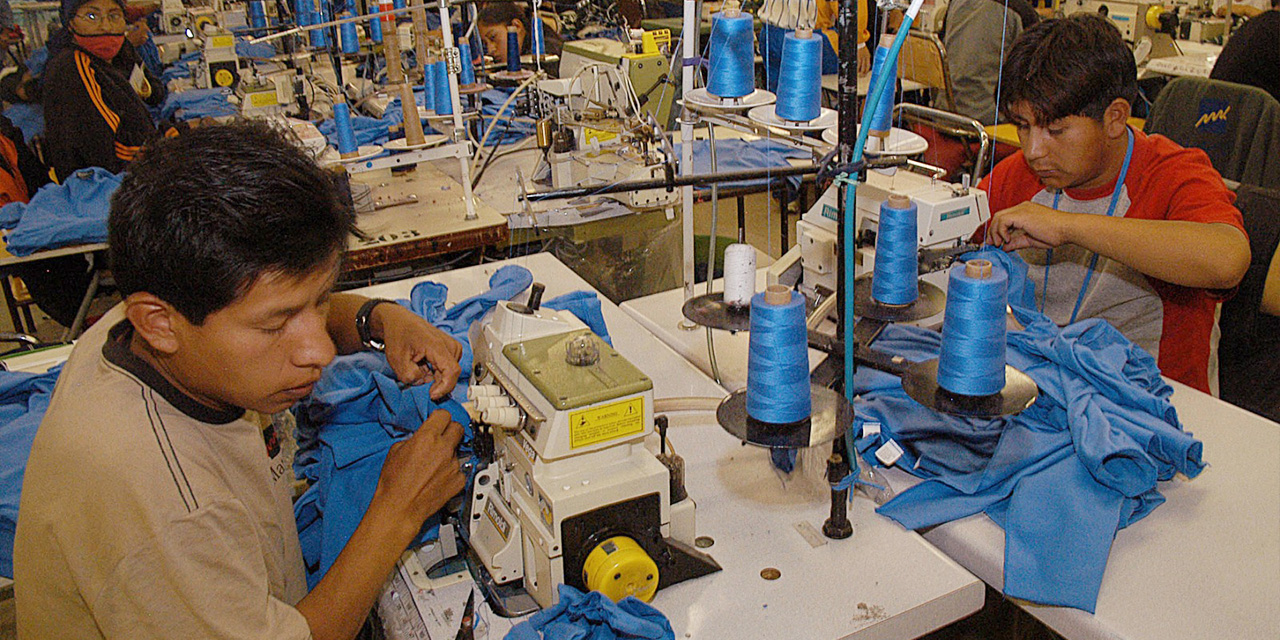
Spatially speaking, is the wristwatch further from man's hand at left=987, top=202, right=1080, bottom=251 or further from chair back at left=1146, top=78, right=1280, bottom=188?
chair back at left=1146, top=78, right=1280, bottom=188

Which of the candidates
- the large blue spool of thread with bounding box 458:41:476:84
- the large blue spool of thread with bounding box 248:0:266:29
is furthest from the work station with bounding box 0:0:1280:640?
the large blue spool of thread with bounding box 248:0:266:29

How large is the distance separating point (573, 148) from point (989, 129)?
274cm

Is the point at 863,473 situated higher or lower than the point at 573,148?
lower

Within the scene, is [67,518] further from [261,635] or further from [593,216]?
[593,216]

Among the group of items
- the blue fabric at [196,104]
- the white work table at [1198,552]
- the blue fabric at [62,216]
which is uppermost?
the blue fabric at [196,104]

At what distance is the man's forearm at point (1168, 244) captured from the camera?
1874 millimetres

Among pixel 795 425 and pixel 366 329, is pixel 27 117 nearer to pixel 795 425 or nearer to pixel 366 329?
pixel 366 329

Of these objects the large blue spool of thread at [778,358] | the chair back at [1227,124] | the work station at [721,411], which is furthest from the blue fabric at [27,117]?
the chair back at [1227,124]

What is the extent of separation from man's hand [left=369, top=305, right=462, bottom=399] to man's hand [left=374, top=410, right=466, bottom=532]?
6.6 inches

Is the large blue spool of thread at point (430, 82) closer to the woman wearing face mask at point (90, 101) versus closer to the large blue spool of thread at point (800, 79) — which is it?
the woman wearing face mask at point (90, 101)

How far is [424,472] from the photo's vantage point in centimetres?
135

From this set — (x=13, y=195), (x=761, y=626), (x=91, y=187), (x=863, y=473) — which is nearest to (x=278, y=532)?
(x=761, y=626)

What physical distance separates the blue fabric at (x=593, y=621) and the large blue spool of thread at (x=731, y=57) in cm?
107

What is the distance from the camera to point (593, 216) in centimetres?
310
